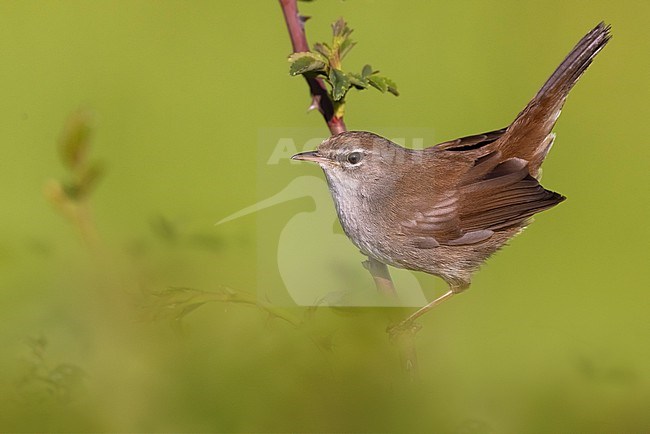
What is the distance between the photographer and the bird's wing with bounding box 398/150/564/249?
2027mm

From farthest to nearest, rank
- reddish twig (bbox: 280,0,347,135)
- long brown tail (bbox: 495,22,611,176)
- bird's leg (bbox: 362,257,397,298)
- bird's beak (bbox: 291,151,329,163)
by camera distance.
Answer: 1. long brown tail (bbox: 495,22,611,176)
2. bird's beak (bbox: 291,151,329,163)
3. bird's leg (bbox: 362,257,397,298)
4. reddish twig (bbox: 280,0,347,135)

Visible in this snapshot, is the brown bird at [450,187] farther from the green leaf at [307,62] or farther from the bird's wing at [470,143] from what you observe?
the green leaf at [307,62]

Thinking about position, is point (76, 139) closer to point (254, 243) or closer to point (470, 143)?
point (470, 143)

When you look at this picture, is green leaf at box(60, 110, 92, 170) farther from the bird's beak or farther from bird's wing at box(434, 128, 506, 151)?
bird's wing at box(434, 128, 506, 151)

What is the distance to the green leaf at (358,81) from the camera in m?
1.19

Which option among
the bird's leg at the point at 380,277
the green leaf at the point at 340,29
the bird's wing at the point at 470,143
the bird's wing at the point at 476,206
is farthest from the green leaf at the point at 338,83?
the bird's wing at the point at 470,143

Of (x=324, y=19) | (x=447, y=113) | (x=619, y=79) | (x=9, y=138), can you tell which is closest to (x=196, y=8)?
(x=324, y=19)

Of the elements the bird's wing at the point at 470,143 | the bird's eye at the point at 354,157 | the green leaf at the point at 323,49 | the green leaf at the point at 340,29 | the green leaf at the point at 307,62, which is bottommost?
the green leaf at the point at 307,62

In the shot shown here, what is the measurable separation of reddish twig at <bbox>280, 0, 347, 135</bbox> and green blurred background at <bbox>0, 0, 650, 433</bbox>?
306mm

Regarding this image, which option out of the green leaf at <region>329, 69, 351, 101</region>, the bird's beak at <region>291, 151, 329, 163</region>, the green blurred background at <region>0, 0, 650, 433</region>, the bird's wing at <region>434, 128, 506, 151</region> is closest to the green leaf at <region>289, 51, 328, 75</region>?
the green leaf at <region>329, 69, 351, 101</region>

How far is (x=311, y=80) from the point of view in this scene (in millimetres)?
1411

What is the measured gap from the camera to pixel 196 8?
5348mm

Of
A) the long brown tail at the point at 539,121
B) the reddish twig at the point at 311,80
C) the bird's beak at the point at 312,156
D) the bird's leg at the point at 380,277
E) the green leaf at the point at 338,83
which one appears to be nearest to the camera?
the green leaf at the point at 338,83

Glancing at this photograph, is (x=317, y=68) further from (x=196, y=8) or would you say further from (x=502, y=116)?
(x=196, y=8)
